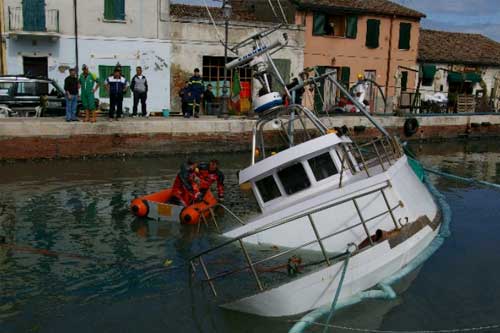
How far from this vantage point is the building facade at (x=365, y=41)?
96.5ft

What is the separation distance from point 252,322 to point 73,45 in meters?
19.3

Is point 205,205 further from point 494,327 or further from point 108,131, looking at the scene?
point 108,131

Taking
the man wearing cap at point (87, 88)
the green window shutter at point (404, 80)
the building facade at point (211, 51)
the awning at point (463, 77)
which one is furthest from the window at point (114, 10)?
the awning at point (463, 77)

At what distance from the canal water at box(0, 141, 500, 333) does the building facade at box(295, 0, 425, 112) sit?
1556 cm

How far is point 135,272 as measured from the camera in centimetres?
967

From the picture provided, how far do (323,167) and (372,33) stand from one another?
23.3m

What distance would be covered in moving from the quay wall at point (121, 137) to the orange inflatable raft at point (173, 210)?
6.39 meters

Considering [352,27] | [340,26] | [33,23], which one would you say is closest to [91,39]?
[33,23]

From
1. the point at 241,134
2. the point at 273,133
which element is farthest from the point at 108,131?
the point at 273,133

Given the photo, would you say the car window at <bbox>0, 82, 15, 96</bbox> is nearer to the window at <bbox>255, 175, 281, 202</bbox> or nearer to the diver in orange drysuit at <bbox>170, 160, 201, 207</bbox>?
the diver in orange drysuit at <bbox>170, 160, 201, 207</bbox>

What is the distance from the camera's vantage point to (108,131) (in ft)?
64.1

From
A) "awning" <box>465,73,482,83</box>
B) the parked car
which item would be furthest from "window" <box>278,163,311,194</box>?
"awning" <box>465,73,482,83</box>

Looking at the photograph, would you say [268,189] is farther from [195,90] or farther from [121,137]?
[195,90]

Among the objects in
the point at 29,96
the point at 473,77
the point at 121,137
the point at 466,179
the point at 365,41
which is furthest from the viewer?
the point at 473,77
